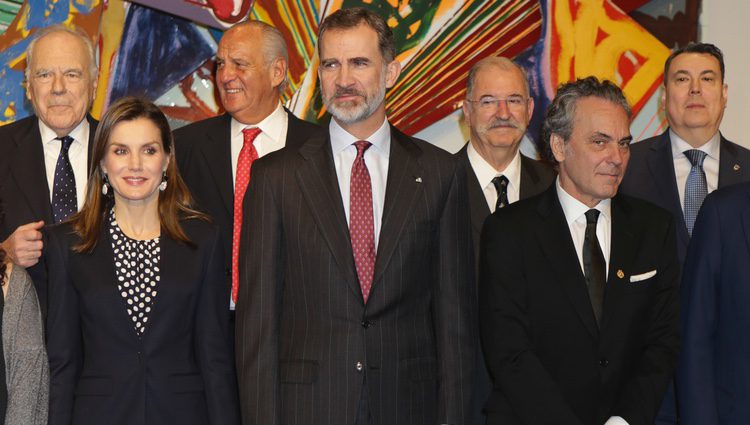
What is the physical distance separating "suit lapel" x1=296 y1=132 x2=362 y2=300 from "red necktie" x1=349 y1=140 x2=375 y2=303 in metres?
0.04

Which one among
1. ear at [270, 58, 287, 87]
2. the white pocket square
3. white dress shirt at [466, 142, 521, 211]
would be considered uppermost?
ear at [270, 58, 287, 87]

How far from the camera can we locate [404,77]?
18.4 ft

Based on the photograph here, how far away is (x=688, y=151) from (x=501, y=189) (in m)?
0.90

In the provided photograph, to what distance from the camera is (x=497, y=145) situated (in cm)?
413

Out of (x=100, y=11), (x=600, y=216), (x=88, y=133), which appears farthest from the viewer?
(x=100, y=11)

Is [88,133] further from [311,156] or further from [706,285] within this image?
[706,285]

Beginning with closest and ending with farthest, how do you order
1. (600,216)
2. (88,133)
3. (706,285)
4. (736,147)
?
1. (706,285)
2. (600,216)
3. (88,133)
4. (736,147)

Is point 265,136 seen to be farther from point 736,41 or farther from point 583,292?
point 736,41

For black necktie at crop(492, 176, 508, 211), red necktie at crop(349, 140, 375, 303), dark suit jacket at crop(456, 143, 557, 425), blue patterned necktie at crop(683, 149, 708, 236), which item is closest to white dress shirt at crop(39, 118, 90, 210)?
red necktie at crop(349, 140, 375, 303)

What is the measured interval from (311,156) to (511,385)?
96 centimetres

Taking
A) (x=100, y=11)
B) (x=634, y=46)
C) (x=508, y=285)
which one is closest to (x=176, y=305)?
(x=508, y=285)

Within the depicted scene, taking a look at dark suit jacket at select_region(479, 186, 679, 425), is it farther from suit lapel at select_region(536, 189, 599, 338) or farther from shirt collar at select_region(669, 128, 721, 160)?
shirt collar at select_region(669, 128, 721, 160)

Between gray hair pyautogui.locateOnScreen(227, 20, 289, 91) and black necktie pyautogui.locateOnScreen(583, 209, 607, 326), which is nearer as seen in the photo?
black necktie pyautogui.locateOnScreen(583, 209, 607, 326)

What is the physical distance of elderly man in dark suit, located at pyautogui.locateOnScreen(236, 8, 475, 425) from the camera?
3141 mm
